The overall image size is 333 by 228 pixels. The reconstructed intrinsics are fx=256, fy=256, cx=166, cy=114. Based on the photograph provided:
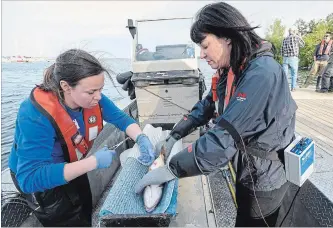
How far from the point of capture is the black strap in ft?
3.72

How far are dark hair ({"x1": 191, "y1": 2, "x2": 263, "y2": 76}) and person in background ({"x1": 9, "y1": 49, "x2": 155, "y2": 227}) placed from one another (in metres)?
0.74

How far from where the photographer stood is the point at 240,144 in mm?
1247

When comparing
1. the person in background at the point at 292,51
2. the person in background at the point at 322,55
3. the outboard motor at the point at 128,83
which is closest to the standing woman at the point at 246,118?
the outboard motor at the point at 128,83

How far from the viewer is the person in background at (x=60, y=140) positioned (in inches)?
56.6

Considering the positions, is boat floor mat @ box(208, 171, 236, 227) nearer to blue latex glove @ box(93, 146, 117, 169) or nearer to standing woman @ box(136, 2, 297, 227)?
standing woman @ box(136, 2, 297, 227)

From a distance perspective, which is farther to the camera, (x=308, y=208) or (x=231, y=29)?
(x=308, y=208)

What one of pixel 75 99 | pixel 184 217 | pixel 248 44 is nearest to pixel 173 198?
pixel 184 217

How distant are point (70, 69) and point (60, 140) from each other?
0.46 meters

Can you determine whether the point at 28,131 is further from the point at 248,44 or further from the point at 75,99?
the point at 248,44

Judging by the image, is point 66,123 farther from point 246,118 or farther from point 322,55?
point 322,55

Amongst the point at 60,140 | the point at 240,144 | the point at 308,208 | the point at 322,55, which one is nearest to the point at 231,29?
the point at 240,144

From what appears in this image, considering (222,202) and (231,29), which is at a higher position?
(231,29)

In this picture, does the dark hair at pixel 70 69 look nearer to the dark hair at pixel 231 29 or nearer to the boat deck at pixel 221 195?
the dark hair at pixel 231 29

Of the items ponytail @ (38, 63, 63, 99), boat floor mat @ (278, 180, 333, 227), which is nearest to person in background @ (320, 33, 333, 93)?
boat floor mat @ (278, 180, 333, 227)
